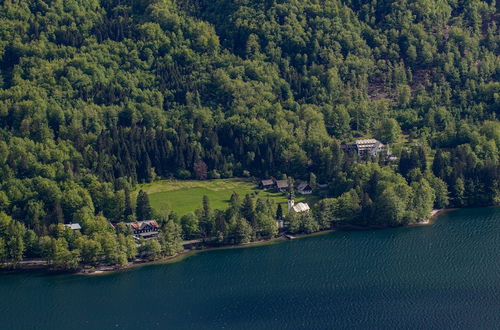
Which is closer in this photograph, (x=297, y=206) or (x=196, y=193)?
(x=297, y=206)

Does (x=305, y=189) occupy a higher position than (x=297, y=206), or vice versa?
(x=305, y=189)

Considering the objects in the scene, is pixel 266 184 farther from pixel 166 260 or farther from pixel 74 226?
pixel 74 226

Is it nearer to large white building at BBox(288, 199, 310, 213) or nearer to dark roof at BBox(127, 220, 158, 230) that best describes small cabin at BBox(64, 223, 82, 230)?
Answer: dark roof at BBox(127, 220, 158, 230)

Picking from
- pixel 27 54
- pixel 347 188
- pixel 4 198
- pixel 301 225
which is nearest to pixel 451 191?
pixel 347 188

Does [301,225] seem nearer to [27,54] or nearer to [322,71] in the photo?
[322,71]

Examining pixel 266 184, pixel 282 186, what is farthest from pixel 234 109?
pixel 282 186

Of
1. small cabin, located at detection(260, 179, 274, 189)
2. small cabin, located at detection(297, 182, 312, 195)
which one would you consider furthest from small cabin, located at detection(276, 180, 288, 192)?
small cabin, located at detection(297, 182, 312, 195)
